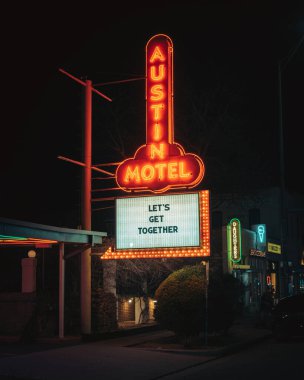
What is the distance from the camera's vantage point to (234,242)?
28.7 meters

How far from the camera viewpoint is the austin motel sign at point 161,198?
18.8 m

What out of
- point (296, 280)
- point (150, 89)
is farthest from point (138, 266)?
point (296, 280)

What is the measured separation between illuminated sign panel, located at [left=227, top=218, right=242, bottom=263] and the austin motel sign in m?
9.33

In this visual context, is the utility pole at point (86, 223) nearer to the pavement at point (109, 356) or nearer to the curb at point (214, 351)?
the pavement at point (109, 356)

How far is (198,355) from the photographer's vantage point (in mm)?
15758

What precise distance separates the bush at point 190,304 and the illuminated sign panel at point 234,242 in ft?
32.7

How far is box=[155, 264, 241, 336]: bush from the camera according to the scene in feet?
57.1

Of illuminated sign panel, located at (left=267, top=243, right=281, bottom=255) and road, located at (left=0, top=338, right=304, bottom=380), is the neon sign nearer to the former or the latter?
road, located at (left=0, top=338, right=304, bottom=380)

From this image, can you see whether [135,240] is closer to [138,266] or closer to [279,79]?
[138,266]

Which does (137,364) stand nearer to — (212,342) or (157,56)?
(212,342)

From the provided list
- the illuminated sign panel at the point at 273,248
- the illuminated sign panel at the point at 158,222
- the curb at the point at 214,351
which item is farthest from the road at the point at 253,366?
the illuminated sign panel at the point at 273,248

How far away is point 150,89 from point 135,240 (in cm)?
518

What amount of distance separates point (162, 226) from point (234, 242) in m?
10.1

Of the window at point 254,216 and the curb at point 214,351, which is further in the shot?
the window at point 254,216
